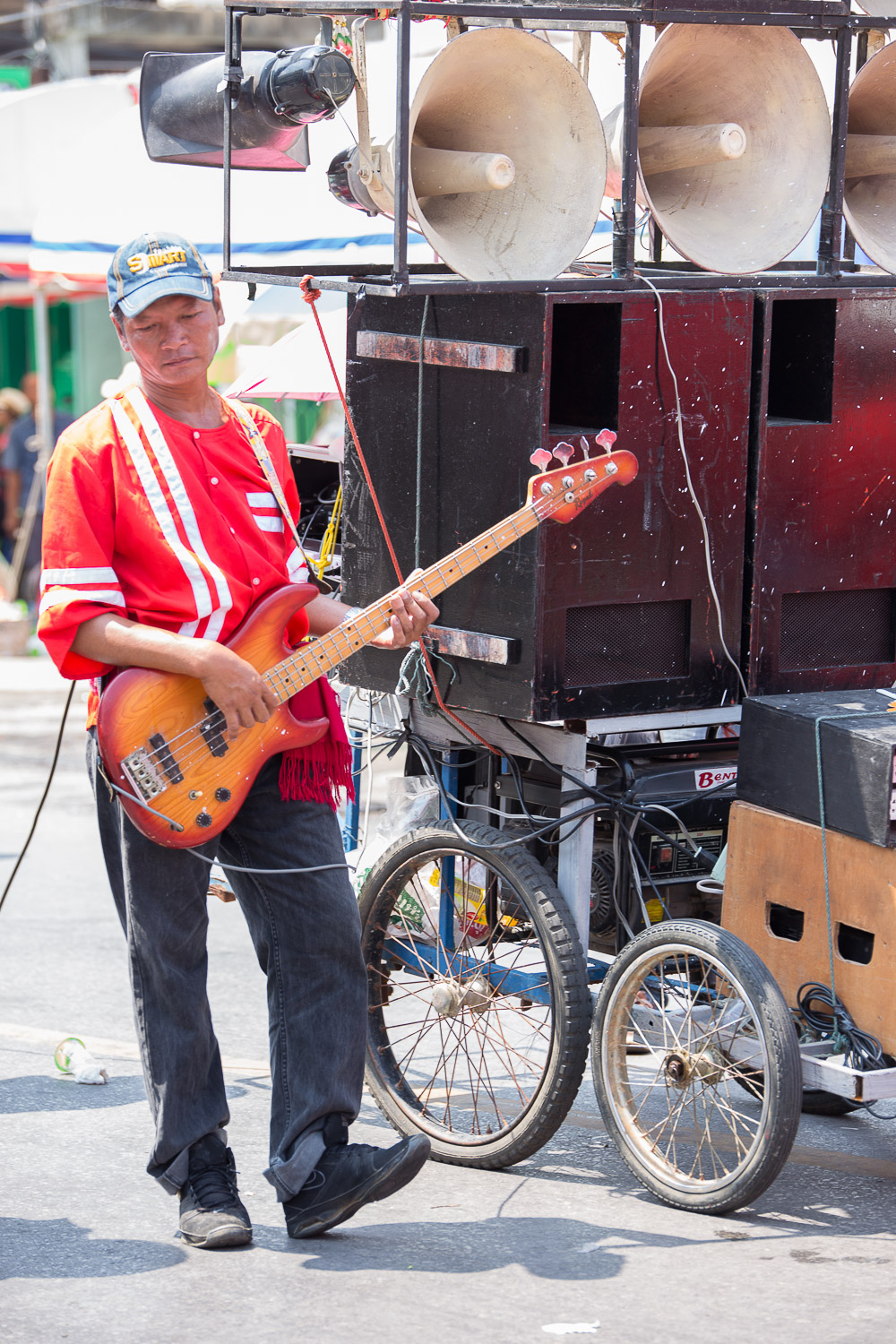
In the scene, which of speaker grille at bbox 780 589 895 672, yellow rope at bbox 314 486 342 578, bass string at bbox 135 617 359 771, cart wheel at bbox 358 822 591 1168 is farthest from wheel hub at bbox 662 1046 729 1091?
yellow rope at bbox 314 486 342 578

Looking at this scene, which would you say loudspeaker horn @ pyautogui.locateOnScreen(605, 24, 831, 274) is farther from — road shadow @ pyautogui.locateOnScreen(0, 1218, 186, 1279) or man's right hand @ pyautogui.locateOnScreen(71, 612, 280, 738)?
road shadow @ pyautogui.locateOnScreen(0, 1218, 186, 1279)

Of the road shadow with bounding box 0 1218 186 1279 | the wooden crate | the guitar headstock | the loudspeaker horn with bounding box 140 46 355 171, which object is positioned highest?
the loudspeaker horn with bounding box 140 46 355 171

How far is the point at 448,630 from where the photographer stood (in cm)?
445

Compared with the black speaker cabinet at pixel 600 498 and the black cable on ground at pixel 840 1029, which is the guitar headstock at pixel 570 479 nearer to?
the black speaker cabinet at pixel 600 498

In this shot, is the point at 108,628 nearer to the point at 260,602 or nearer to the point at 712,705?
the point at 260,602

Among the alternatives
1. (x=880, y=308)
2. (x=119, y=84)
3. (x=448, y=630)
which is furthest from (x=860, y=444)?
(x=119, y=84)

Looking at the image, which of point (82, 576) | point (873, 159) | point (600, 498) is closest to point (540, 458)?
point (600, 498)

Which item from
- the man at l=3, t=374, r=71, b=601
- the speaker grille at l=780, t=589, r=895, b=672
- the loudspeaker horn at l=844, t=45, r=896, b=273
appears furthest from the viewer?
the man at l=3, t=374, r=71, b=601

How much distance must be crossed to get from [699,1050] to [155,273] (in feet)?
6.81

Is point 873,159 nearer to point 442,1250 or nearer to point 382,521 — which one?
point 382,521

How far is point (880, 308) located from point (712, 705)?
1.06 metres

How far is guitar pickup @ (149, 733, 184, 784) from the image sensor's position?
3.85 m

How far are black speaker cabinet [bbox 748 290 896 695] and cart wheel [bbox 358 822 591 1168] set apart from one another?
778mm

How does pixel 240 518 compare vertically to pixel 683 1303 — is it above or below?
above
